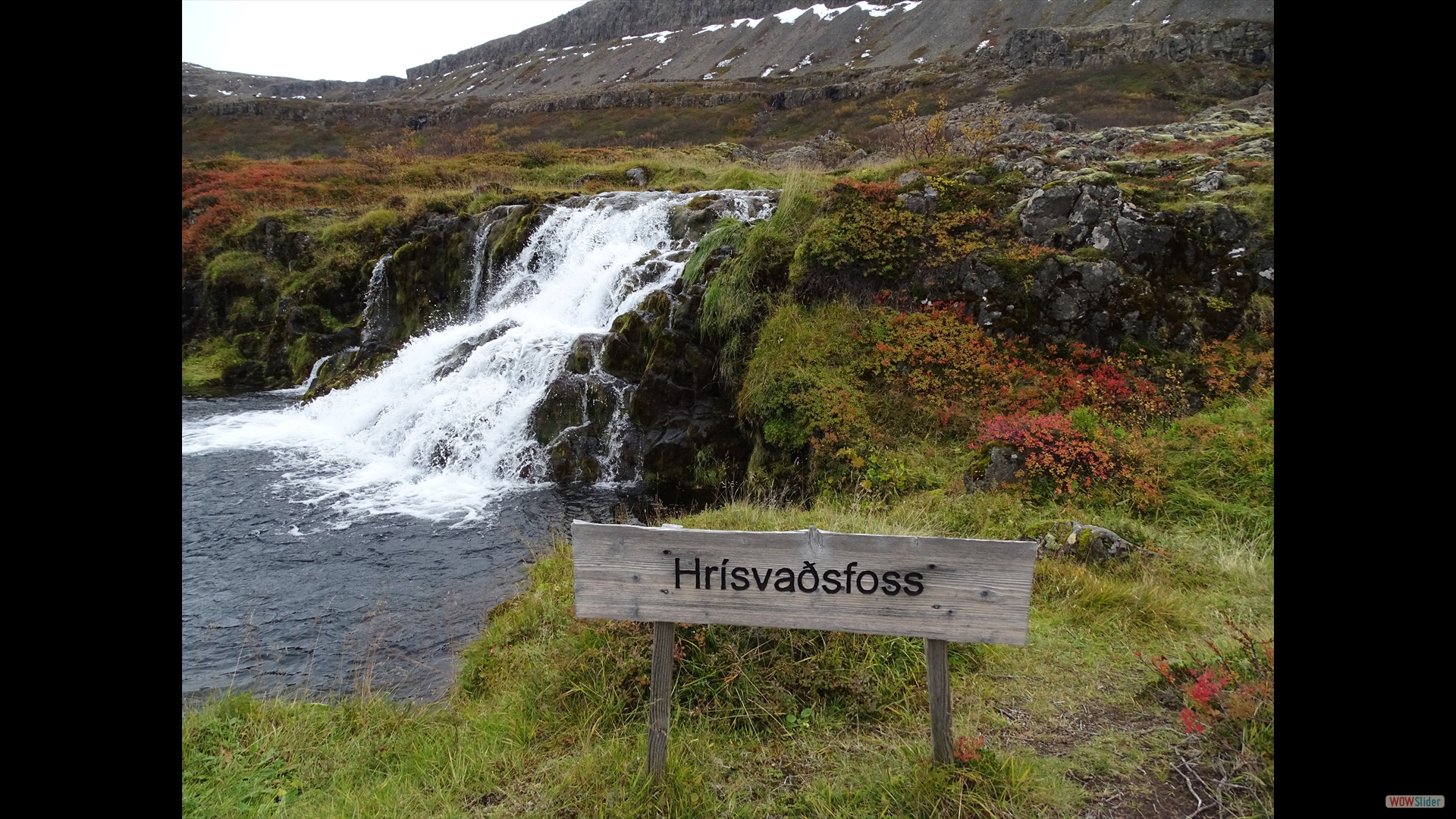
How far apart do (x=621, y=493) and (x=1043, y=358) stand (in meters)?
5.51

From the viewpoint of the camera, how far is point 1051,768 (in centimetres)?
294

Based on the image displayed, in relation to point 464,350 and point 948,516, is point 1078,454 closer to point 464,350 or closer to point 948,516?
point 948,516

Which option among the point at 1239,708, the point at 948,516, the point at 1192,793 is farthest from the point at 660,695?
the point at 948,516

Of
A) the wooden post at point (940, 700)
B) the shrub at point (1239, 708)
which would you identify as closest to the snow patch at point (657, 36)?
the shrub at point (1239, 708)

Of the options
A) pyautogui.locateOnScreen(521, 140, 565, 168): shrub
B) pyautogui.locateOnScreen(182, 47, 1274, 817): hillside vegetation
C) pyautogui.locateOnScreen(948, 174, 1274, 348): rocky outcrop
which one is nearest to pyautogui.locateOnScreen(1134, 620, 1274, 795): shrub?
pyautogui.locateOnScreen(182, 47, 1274, 817): hillside vegetation

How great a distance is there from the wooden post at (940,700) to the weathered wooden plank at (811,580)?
0.08 m

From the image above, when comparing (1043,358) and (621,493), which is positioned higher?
(1043,358)

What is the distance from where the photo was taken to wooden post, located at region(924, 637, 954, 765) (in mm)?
2676

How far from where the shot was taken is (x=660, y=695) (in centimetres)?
285

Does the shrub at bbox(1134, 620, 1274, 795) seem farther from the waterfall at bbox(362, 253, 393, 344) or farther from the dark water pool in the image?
the waterfall at bbox(362, 253, 393, 344)

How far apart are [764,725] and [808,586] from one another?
1.18m
